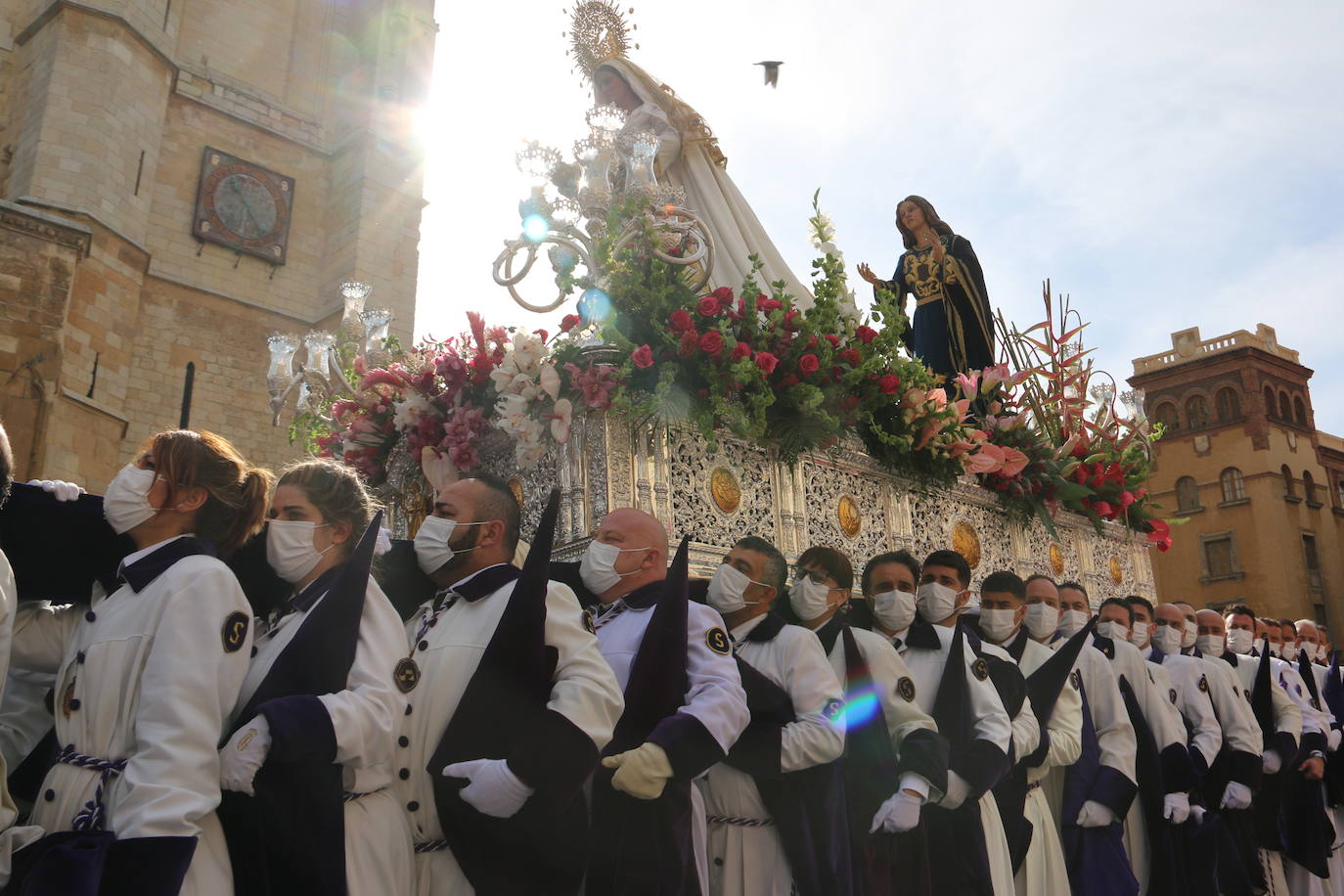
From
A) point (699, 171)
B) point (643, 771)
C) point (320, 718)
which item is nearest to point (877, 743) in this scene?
point (643, 771)

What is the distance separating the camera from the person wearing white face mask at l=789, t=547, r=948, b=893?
448 centimetres

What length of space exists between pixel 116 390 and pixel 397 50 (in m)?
10.4

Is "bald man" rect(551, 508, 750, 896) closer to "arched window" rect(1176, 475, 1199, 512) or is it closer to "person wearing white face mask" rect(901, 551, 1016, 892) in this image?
"person wearing white face mask" rect(901, 551, 1016, 892)

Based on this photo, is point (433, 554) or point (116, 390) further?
point (116, 390)

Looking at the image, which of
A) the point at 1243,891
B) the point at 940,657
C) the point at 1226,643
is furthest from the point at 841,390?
the point at 1226,643

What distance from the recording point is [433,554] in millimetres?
3709

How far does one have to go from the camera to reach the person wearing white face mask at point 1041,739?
17.9 ft

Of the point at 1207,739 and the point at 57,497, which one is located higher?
the point at 57,497

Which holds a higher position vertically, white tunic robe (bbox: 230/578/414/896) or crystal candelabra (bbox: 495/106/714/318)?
crystal candelabra (bbox: 495/106/714/318)

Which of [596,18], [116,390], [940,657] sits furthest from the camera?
[116,390]

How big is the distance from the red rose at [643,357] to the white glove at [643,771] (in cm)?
231

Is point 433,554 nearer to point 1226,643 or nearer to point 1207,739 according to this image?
point 1207,739

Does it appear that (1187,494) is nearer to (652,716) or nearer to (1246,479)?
(1246,479)

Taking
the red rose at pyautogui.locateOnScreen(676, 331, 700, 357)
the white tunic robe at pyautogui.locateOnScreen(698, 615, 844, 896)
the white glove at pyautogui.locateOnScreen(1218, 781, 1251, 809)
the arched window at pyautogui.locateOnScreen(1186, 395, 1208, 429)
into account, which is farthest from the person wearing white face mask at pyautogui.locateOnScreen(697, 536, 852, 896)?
the arched window at pyautogui.locateOnScreen(1186, 395, 1208, 429)
